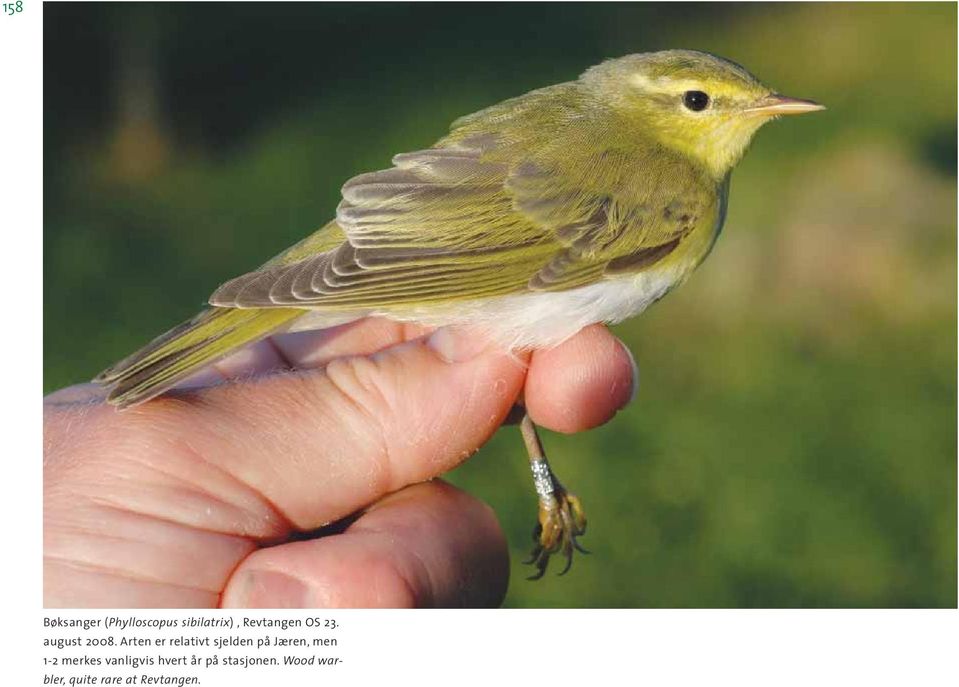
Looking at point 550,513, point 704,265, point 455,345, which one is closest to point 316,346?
point 455,345

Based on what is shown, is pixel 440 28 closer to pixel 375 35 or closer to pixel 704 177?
pixel 375 35

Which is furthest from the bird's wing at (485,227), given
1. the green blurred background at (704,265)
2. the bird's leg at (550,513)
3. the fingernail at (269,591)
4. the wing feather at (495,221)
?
the green blurred background at (704,265)

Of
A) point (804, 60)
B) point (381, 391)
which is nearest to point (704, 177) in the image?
point (381, 391)

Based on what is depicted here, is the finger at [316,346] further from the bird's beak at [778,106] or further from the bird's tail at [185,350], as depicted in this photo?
the bird's beak at [778,106]

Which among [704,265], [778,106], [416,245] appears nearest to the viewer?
[416,245]

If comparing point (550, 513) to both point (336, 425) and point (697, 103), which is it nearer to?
point (336, 425)

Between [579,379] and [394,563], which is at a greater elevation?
[579,379]

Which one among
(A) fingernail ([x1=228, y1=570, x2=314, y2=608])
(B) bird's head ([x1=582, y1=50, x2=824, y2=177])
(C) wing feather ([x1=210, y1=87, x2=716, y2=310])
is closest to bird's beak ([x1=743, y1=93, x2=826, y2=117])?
(B) bird's head ([x1=582, y1=50, x2=824, y2=177])
